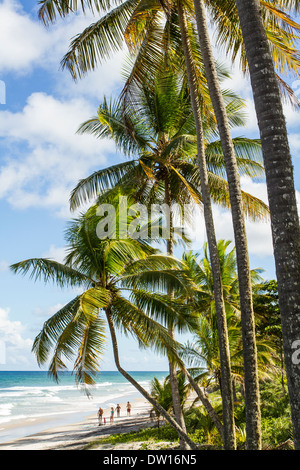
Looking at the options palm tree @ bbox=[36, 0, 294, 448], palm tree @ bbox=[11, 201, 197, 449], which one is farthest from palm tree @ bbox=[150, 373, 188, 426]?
palm tree @ bbox=[36, 0, 294, 448]

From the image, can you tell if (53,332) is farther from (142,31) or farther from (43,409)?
(43,409)

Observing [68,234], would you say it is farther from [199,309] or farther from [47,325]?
[199,309]

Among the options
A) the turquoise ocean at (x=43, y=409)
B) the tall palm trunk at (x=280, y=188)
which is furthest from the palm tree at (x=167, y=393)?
the tall palm trunk at (x=280, y=188)

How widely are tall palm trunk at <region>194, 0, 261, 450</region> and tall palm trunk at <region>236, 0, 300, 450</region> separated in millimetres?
3043

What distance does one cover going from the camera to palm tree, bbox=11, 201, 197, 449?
9.98m

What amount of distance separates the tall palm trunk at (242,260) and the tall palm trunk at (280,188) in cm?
304

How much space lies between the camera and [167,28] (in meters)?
11.7

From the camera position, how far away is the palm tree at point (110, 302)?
998 centimetres

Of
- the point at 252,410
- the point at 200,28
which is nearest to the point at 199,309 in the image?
the point at 252,410

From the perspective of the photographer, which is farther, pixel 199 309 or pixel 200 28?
pixel 199 309

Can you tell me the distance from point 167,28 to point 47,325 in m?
8.18

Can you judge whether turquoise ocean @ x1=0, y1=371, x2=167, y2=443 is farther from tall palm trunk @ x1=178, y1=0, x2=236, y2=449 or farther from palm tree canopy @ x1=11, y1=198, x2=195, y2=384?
tall palm trunk @ x1=178, y1=0, x2=236, y2=449

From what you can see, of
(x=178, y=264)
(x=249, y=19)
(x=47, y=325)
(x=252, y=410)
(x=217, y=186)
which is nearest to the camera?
(x=249, y=19)

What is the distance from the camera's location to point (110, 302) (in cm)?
1032
